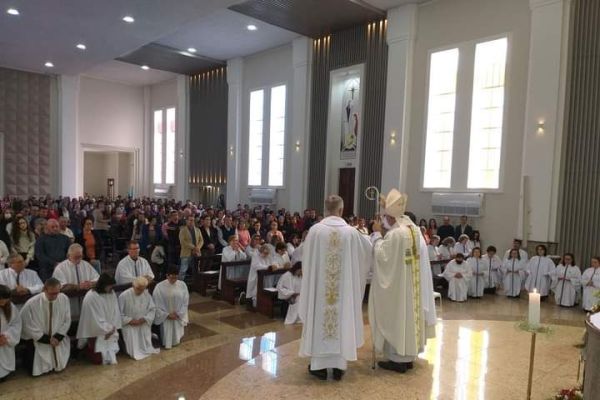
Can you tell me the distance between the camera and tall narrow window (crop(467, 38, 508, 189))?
1184 centimetres

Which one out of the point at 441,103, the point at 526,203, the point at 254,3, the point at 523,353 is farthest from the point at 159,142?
the point at 523,353

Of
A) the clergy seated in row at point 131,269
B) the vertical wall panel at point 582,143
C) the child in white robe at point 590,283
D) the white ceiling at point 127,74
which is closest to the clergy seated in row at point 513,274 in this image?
the child in white robe at point 590,283

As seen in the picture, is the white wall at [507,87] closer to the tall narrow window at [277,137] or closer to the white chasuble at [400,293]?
the tall narrow window at [277,137]

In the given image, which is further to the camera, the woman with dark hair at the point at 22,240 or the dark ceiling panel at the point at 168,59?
the dark ceiling panel at the point at 168,59

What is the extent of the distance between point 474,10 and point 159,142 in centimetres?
1690

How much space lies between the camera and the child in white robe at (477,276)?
952 centimetres

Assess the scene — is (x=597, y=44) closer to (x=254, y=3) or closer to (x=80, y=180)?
(x=254, y=3)

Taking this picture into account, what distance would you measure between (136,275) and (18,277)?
1.40 metres

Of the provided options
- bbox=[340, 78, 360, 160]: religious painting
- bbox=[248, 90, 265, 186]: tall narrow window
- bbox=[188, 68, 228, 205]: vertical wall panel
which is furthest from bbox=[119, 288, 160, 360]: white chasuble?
bbox=[188, 68, 228, 205]: vertical wall panel

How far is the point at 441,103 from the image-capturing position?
42.6ft

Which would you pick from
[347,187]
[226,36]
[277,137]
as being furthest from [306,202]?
[226,36]

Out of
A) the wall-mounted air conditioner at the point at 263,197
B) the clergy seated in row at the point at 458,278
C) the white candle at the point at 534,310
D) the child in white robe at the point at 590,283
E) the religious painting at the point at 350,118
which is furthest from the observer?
the wall-mounted air conditioner at the point at 263,197

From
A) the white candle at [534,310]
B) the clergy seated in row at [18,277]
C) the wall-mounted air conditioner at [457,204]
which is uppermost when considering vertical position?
the wall-mounted air conditioner at [457,204]

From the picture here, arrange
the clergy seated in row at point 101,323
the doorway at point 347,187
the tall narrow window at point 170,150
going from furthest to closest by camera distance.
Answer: the tall narrow window at point 170,150 → the doorway at point 347,187 → the clergy seated in row at point 101,323
